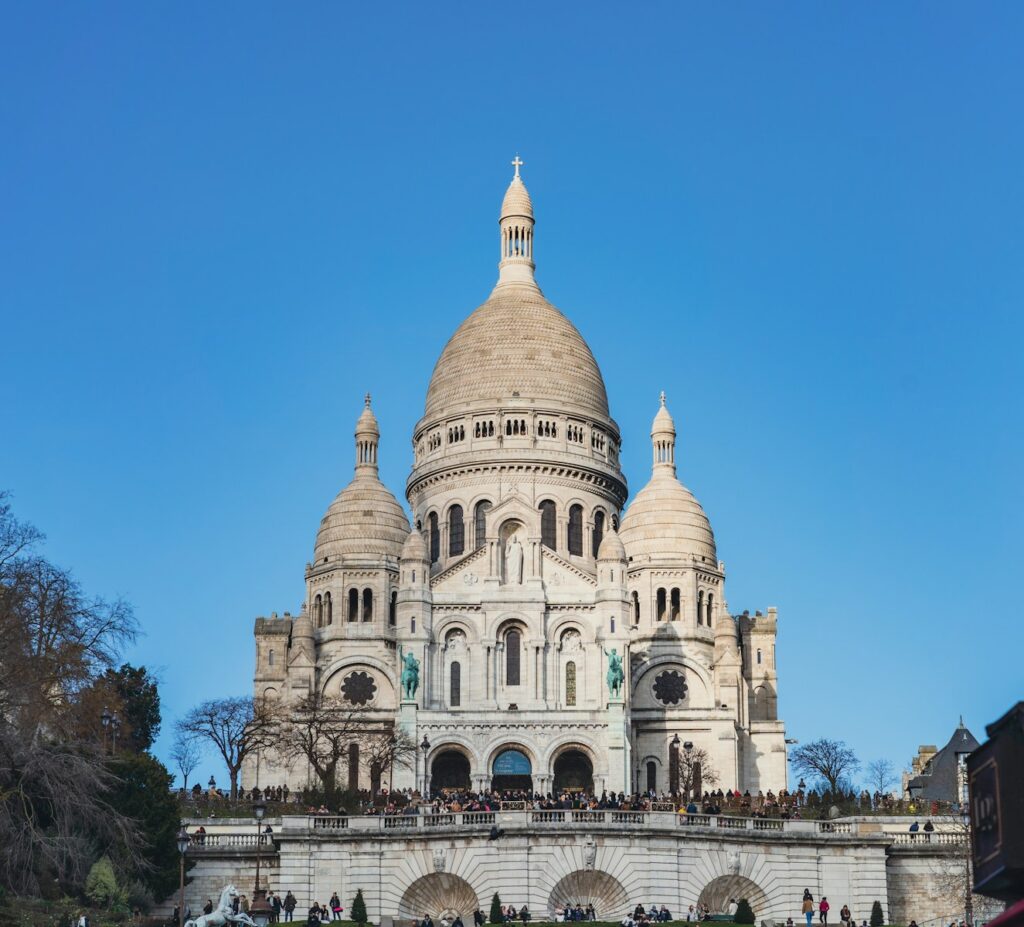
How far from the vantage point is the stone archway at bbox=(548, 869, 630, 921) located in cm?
5257

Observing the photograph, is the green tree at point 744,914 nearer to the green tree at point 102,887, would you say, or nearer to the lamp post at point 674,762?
the green tree at point 102,887

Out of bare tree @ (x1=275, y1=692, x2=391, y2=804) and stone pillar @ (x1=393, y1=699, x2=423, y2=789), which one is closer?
bare tree @ (x1=275, y1=692, x2=391, y2=804)

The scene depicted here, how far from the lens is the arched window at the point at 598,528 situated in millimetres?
102156

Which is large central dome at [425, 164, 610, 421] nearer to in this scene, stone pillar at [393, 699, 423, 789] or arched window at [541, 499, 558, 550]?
arched window at [541, 499, 558, 550]

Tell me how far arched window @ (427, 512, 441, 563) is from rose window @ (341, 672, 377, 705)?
8.83 meters

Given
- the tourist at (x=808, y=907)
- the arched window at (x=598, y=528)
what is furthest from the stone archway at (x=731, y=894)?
the arched window at (x=598, y=528)

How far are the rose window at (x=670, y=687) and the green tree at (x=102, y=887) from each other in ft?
165

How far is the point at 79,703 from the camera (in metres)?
50.1

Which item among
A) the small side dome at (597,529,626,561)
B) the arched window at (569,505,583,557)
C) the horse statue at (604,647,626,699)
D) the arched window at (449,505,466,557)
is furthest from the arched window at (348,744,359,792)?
the arched window at (569,505,583,557)

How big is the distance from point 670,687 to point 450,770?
48.3 ft

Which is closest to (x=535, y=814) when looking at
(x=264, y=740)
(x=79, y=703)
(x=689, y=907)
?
(x=689, y=907)

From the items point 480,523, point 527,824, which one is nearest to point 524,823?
point 527,824

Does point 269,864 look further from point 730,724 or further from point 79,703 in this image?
point 730,724

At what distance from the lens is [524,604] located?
296 ft
